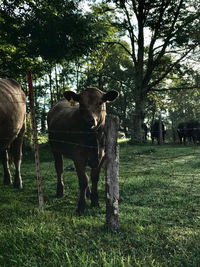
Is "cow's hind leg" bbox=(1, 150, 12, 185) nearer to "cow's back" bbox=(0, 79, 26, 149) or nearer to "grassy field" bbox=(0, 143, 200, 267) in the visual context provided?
"cow's back" bbox=(0, 79, 26, 149)

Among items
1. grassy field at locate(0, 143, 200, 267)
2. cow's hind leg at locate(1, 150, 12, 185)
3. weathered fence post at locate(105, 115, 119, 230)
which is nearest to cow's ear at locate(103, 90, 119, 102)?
weathered fence post at locate(105, 115, 119, 230)

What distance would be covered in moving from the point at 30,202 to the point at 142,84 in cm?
1767

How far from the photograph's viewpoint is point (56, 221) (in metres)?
4.09

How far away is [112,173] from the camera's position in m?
3.88

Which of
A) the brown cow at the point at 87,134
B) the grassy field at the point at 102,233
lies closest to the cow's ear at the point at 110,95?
the brown cow at the point at 87,134

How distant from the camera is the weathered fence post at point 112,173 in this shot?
151 inches

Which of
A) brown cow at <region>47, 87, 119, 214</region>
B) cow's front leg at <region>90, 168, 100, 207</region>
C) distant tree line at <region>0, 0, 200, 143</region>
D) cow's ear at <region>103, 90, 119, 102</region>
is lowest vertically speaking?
cow's front leg at <region>90, 168, 100, 207</region>

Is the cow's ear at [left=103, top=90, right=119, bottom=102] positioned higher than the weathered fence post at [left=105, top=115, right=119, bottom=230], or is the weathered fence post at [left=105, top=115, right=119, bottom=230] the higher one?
the cow's ear at [left=103, top=90, right=119, bottom=102]

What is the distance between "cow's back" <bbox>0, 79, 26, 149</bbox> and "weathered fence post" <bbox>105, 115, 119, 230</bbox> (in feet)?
9.62

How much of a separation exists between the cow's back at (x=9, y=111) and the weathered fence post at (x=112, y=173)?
2931 mm

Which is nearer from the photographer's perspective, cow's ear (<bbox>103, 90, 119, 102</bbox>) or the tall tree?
cow's ear (<bbox>103, 90, 119, 102</bbox>)

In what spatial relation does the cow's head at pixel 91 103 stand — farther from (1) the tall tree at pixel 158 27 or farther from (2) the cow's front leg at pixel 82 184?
(1) the tall tree at pixel 158 27

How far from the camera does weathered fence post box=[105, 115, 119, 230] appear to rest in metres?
3.84

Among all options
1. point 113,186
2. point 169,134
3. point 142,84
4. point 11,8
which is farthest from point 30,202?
point 169,134
